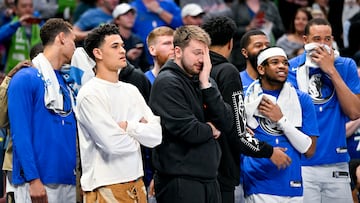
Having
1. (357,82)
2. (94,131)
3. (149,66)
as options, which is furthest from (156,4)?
(94,131)

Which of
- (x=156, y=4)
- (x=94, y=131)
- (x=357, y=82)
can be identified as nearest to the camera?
(x=94, y=131)

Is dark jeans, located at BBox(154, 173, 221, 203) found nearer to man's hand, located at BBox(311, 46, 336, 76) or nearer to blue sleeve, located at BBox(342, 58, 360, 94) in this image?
man's hand, located at BBox(311, 46, 336, 76)

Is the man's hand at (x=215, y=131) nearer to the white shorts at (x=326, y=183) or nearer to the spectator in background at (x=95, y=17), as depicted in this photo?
the white shorts at (x=326, y=183)

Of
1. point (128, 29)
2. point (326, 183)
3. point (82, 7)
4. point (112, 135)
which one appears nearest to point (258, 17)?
point (128, 29)

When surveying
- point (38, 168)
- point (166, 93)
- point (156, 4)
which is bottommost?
point (38, 168)

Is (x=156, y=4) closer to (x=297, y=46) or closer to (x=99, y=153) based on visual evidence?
(x=297, y=46)

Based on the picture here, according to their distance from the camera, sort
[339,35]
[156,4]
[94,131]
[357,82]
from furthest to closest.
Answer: [339,35] < [156,4] < [357,82] < [94,131]

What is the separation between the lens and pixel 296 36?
1237 centimetres

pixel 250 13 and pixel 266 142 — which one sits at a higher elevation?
pixel 250 13

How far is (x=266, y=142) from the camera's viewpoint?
291 inches

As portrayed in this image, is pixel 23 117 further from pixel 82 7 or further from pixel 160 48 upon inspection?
pixel 82 7

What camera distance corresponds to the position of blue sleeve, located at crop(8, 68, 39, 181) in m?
6.95

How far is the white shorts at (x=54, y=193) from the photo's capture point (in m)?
7.14

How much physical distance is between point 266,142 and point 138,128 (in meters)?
1.34
